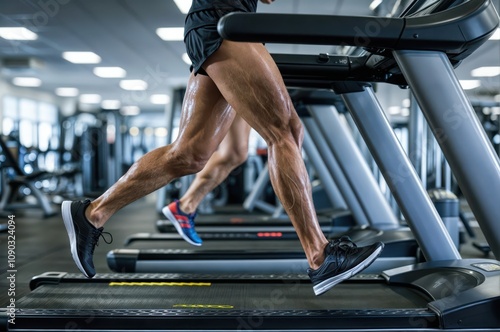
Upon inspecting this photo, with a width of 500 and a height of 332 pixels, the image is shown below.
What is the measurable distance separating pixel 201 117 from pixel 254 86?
39 cm

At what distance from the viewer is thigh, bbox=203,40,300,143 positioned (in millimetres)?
1370

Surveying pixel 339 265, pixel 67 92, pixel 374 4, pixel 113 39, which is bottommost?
pixel 339 265

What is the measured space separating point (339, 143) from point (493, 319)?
1573 mm

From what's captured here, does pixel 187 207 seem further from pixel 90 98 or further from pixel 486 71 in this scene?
pixel 90 98

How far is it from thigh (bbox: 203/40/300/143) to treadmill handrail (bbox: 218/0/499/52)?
0.16 m

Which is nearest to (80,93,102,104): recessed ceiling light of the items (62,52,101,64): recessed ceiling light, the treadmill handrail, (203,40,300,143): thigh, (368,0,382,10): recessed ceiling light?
(62,52,101,64): recessed ceiling light

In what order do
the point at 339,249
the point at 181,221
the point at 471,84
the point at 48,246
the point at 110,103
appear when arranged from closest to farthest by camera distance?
1. the point at 339,249
2. the point at 181,221
3. the point at 48,246
4. the point at 471,84
5. the point at 110,103

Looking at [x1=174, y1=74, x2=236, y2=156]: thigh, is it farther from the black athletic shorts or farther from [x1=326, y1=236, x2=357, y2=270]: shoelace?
[x1=326, y1=236, x2=357, y2=270]: shoelace

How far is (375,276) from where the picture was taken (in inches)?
72.3

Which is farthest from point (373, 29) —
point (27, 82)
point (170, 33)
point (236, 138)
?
point (27, 82)

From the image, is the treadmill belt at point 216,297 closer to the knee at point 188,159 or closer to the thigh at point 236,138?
the knee at point 188,159

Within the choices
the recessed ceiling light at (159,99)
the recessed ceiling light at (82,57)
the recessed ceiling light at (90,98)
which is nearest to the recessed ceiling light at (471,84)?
the recessed ceiling light at (159,99)

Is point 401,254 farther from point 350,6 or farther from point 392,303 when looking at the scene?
point 350,6

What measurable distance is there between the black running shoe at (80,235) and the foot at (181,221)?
674 mm
